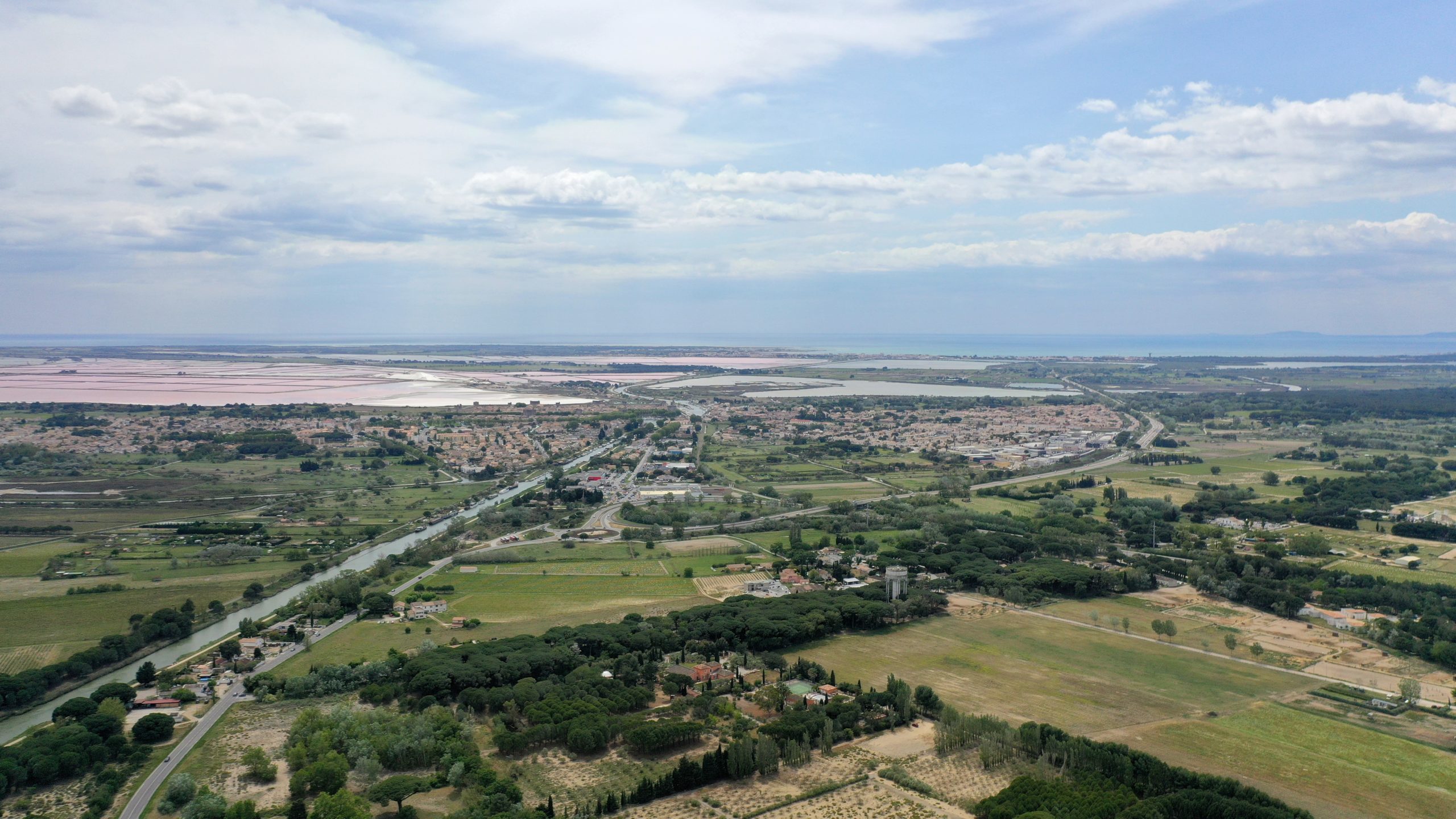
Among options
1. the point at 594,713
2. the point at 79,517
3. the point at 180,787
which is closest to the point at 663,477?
the point at 79,517

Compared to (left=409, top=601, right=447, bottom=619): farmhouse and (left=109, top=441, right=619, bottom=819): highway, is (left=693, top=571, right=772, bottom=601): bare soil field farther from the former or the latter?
(left=109, top=441, right=619, bottom=819): highway

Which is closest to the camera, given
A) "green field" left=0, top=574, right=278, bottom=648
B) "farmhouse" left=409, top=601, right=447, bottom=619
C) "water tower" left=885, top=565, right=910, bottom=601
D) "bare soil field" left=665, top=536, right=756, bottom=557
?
"green field" left=0, top=574, right=278, bottom=648

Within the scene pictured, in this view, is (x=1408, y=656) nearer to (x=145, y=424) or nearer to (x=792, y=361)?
(x=145, y=424)

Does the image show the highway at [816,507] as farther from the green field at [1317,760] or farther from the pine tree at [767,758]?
the green field at [1317,760]

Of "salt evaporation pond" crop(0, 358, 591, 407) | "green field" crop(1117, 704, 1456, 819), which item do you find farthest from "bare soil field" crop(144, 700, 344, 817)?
"salt evaporation pond" crop(0, 358, 591, 407)

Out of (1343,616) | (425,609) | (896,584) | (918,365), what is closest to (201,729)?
(425,609)

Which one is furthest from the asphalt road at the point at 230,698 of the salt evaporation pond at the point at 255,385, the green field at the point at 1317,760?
the salt evaporation pond at the point at 255,385
